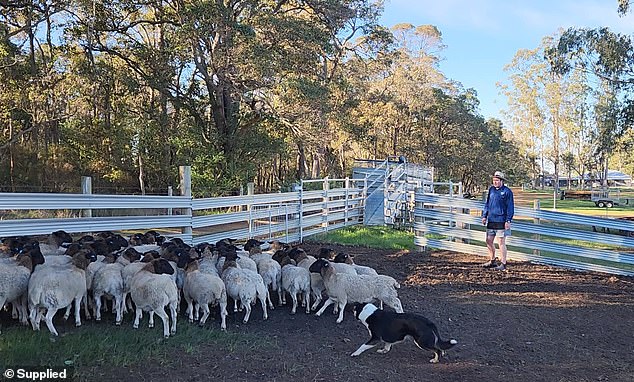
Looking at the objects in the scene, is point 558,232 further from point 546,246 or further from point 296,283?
point 296,283

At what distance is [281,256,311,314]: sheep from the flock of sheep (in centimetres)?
1

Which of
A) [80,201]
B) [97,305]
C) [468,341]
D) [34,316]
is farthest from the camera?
[80,201]

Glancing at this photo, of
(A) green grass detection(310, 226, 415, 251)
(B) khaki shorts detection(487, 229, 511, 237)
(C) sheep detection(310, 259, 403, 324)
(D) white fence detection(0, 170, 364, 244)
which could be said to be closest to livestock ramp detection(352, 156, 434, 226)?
(D) white fence detection(0, 170, 364, 244)

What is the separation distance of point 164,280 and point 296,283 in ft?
6.22

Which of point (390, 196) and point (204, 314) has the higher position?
point (390, 196)

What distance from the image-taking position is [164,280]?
18.8ft

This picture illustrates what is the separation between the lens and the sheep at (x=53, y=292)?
5328 mm

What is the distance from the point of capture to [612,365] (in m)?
5.13

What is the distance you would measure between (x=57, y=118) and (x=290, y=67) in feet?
29.3

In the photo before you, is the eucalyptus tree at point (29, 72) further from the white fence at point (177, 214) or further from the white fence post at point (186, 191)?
the white fence post at point (186, 191)

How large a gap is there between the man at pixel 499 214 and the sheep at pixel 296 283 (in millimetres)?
4718

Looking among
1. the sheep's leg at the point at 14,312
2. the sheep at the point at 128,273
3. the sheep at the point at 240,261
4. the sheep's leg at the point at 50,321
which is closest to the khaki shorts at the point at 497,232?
the sheep at the point at 240,261

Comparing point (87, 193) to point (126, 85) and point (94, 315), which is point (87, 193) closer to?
point (94, 315)

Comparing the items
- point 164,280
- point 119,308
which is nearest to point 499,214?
point 164,280
